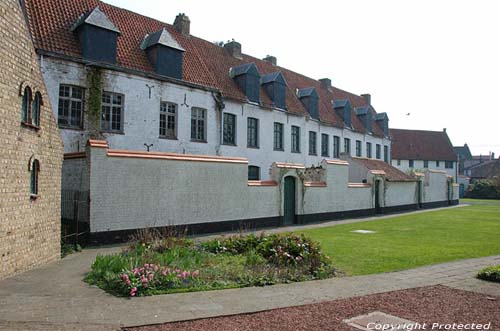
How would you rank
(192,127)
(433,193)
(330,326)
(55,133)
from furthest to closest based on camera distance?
(433,193)
(192,127)
(55,133)
(330,326)

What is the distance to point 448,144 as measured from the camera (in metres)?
66.7

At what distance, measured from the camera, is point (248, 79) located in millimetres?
24344

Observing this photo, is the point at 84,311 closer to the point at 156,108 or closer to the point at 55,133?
the point at 55,133

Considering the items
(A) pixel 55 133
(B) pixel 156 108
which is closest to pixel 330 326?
(A) pixel 55 133

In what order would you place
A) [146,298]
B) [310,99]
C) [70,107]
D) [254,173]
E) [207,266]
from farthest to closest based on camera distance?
[310,99] < [254,173] < [70,107] < [207,266] < [146,298]

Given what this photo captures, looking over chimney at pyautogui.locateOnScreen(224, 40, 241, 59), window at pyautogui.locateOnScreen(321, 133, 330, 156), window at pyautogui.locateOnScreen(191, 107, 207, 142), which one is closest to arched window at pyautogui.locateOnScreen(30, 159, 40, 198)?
window at pyautogui.locateOnScreen(191, 107, 207, 142)

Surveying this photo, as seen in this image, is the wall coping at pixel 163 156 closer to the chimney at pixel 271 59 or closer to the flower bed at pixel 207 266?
the flower bed at pixel 207 266

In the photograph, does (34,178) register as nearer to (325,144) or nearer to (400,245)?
(400,245)

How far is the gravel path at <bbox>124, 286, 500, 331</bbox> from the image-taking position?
559 centimetres

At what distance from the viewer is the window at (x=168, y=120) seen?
1958 cm

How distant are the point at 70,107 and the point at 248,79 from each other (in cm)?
1103

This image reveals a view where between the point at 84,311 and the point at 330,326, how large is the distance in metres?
3.62

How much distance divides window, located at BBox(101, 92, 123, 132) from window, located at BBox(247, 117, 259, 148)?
8.66 meters

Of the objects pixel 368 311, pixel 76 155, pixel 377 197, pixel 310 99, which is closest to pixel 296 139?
pixel 310 99
